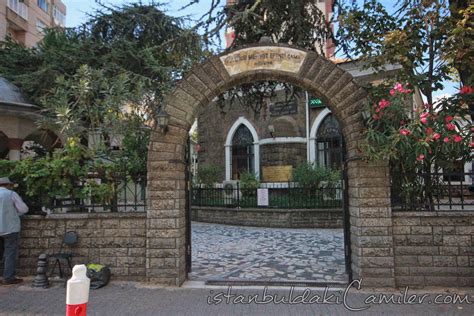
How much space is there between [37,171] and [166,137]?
2347 mm

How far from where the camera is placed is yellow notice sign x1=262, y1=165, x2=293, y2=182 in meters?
17.6

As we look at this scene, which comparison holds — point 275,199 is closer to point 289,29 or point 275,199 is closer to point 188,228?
point 289,29

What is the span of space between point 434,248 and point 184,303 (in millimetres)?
3980

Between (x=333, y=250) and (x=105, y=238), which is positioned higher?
(x=105, y=238)

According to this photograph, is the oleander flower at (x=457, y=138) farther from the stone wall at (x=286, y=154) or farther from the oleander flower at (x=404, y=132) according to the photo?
the stone wall at (x=286, y=154)

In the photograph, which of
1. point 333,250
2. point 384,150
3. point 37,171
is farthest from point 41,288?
point 333,250

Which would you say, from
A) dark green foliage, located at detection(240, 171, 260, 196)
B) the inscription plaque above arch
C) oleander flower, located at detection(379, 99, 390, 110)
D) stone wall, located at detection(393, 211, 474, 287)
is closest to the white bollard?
the inscription plaque above arch

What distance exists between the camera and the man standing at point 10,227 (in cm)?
589

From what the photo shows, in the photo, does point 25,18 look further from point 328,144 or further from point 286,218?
point 286,218

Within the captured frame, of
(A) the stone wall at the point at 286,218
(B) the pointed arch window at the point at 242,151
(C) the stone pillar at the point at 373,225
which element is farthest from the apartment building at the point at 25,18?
(C) the stone pillar at the point at 373,225

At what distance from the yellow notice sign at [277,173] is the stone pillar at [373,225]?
11.6 meters

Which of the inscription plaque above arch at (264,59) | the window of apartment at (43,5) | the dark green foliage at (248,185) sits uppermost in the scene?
the window of apartment at (43,5)

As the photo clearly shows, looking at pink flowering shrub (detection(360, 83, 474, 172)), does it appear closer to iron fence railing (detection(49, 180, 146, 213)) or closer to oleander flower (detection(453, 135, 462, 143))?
oleander flower (detection(453, 135, 462, 143))

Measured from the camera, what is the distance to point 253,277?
21.2 ft
